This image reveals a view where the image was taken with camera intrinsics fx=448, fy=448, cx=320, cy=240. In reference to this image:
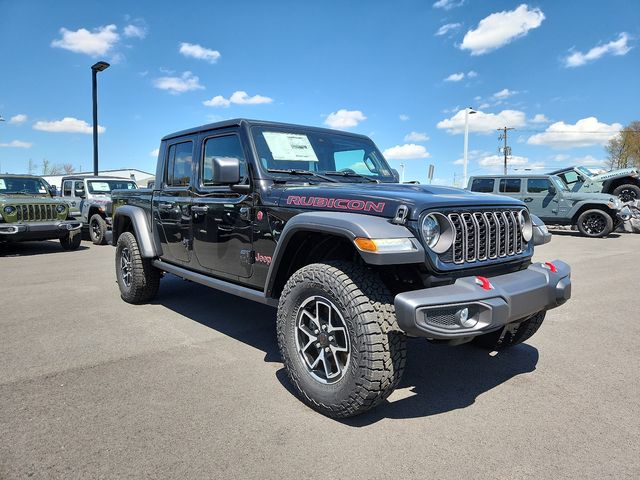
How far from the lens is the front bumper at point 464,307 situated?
2.29 meters

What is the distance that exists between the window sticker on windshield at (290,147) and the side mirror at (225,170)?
0.48m

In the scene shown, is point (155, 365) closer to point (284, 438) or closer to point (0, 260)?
point (284, 438)

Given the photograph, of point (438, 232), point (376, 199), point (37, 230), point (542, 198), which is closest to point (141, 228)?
point (376, 199)

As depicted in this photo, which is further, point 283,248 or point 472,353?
point 472,353

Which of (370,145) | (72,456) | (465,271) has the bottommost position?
(72,456)

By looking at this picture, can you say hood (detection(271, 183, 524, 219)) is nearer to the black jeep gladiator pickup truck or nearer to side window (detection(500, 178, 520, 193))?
the black jeep gladiator pickup truck

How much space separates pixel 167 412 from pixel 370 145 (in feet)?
10.0

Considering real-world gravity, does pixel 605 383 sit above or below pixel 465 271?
below

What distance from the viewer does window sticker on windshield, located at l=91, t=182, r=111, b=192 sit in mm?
12367

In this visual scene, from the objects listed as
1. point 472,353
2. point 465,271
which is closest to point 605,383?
point 472,353

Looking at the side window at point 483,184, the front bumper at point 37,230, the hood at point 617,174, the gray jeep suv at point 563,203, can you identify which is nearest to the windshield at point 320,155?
the front bumper at point 37,230

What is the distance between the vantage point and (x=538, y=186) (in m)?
14.1

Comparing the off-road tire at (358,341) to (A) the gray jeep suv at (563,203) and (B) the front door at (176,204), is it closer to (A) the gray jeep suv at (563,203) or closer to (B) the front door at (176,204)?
(B) the front door at (176,204)

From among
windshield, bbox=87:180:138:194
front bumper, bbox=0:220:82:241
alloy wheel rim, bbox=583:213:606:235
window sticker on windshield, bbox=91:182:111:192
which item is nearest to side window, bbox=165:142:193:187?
front bumper, bbox=0:220:82:241
